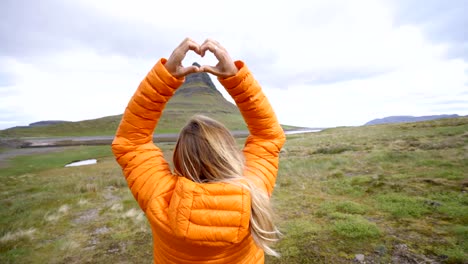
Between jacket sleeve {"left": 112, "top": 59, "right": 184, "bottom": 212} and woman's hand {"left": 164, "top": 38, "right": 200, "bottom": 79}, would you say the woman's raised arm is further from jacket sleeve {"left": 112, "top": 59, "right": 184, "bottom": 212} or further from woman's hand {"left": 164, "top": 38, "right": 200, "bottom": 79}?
jacket sleeve {"left": 112, "top": 59, "right": 184, "bottom": 212}

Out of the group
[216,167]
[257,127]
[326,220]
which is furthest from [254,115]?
[326,220]

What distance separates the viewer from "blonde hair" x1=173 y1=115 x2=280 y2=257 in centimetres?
193

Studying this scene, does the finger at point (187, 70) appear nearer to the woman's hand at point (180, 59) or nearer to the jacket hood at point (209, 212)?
the woman's hand at point (180, 59)

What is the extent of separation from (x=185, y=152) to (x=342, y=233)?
192 inches

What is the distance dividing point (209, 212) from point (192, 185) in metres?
0.23

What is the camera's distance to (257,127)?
2.48 m

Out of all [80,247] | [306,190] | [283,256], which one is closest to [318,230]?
[283,256]

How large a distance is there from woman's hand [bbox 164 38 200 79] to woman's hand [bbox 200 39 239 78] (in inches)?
2.7

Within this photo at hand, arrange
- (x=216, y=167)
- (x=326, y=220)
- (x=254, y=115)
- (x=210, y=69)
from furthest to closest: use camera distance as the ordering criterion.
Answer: (x=326, y=220) → (x=254, y=115) → (x=210, y=69) → (x=216, y=167)

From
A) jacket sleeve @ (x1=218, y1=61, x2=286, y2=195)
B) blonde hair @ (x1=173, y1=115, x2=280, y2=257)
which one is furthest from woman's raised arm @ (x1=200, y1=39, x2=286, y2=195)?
blonde hair @ (x1=173, y1=115, x2=280, y2=257)

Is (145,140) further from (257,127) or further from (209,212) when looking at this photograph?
(257,127)

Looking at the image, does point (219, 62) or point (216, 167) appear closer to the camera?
point (216, 167)

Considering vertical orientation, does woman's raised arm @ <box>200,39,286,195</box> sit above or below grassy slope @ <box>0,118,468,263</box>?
above

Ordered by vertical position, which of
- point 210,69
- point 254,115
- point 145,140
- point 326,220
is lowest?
point 326,220
